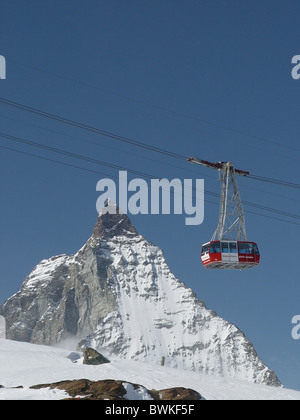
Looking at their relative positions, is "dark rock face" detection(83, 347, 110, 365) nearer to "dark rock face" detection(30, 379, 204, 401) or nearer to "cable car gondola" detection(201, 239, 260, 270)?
"dark rock face" detection(30, 379, 204, 401)

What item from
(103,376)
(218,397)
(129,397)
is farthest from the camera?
(103,376)

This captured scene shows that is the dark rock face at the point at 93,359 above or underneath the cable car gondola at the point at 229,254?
underneath

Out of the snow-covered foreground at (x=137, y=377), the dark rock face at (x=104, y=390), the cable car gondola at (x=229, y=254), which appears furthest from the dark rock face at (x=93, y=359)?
the cable car gondola at (x=229, y=254)

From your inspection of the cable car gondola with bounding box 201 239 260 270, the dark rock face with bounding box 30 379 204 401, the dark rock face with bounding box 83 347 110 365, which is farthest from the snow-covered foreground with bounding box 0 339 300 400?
the cable car gondola with bounding box 201 239 260 270

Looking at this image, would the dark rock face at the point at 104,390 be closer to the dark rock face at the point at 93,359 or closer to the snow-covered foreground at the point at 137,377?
the snow-covered foreground at the point at 137,377

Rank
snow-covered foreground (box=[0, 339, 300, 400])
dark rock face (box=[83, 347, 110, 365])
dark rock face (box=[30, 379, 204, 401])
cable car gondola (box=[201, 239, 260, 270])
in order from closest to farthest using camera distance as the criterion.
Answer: dark rock face (box=[30, 379, 204, 401]) < cable car gondola (box=[201, 239, 260, 270]) < snow-covered foreground (box=[0, 339, 300, 400]) < dark rock face (box=[83, 347, 110, 365])

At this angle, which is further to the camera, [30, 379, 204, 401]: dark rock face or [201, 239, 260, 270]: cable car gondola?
[201, 239, 260, 270]: cable car gondola

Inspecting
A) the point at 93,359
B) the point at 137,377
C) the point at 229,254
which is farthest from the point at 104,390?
the point at 93,359

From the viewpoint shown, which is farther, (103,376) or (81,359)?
(81,359)
